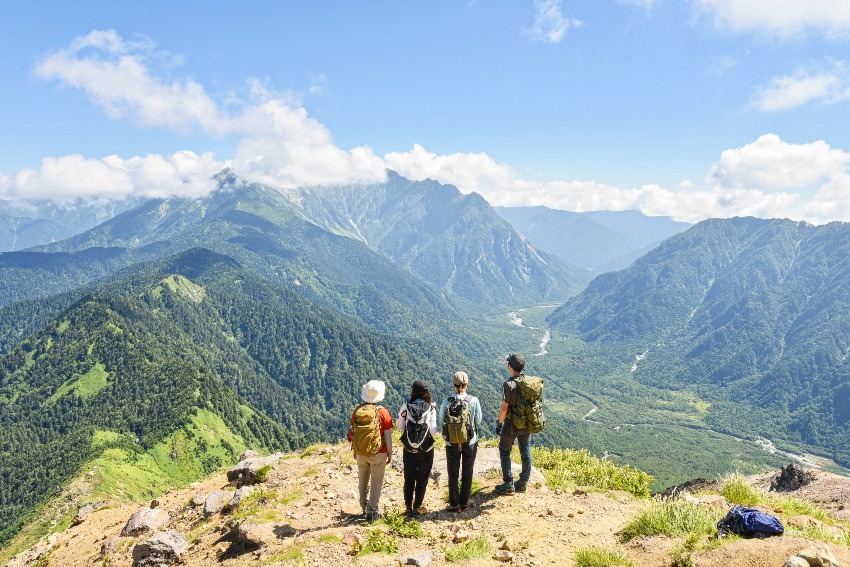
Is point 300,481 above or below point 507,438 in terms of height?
below

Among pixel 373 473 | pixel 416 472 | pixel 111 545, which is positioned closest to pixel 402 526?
pixel 416 472

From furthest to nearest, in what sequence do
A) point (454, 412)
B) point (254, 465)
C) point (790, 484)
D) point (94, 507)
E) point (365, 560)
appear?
point (94, 507) → point (790, 484) → point (254, 465) → point (454, 412) → point (365, 560)

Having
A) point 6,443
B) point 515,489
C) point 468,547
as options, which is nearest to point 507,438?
point 515,489

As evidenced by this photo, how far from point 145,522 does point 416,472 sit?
45.1ft

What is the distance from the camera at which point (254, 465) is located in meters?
22.2

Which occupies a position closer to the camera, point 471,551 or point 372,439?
point 471,551

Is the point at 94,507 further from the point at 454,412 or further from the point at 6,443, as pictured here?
the point at 6,443

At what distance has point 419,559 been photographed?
416 inches

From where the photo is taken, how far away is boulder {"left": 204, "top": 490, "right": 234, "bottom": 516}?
58.6ft

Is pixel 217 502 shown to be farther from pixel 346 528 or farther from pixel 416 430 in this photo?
pixel 416 430

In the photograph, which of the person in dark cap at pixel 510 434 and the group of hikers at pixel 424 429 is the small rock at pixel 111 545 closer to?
the group of hikers at pixel 424 429

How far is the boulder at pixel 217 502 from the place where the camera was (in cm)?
1786

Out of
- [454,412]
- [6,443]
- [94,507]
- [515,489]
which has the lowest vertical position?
[6,443]

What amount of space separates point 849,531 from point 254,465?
2219cm
